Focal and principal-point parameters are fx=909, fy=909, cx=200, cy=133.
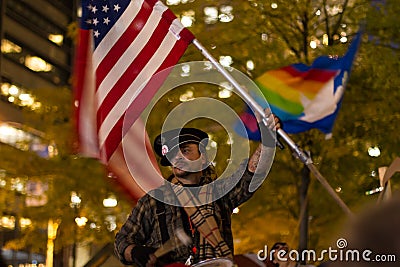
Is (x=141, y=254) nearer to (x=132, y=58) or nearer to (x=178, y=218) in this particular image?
(x=178, y=218)

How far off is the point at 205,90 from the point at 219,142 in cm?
98

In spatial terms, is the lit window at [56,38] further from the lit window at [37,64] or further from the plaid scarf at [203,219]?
the plaid scarf at [203,219]

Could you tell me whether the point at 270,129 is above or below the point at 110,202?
below

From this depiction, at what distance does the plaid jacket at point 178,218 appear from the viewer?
549 cm

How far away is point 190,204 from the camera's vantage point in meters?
5.50

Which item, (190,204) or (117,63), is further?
(117,63)

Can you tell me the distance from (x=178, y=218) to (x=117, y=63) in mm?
1770

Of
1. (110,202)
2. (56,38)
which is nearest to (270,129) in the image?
(110,202)

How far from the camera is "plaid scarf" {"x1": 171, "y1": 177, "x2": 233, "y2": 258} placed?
546 cm

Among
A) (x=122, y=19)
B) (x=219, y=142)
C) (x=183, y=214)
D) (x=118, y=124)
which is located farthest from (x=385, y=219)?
(x=219, y=142)

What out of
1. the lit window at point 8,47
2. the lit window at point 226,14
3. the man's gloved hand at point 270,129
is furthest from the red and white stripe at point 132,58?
the lit window at point 8,47

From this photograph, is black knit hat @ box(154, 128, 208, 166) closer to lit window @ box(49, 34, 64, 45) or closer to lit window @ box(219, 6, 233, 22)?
lit window @ box(219, 6, 233, 22)

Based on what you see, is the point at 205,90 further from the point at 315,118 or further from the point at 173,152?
the point at 173,152

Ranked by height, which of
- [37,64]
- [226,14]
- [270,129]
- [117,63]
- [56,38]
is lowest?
[270,129]
